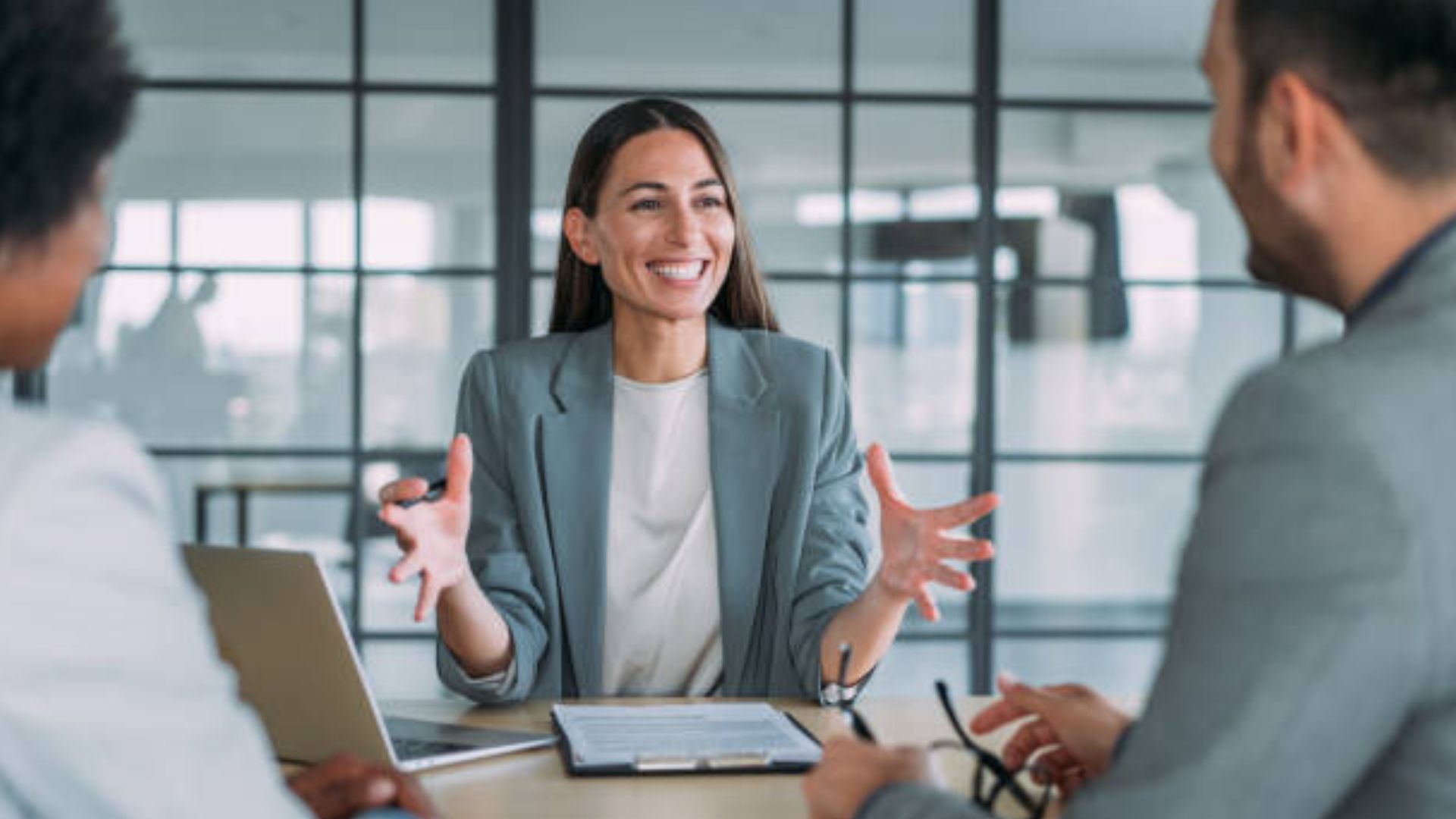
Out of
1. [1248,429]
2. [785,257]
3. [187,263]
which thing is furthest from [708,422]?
[187,263]

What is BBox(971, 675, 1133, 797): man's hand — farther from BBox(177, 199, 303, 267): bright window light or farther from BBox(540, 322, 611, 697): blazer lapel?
BBox(177, 199, 303, 267): bright window light

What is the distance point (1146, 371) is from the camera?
4488mm

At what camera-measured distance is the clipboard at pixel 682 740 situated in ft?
4.67

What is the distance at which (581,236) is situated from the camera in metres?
2.32

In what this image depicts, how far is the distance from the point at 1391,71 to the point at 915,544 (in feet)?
3.14

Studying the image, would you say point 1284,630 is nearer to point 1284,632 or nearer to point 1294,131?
point 1284,632

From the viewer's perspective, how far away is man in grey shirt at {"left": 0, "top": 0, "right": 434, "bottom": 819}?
28.0 inches

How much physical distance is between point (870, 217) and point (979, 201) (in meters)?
0.32

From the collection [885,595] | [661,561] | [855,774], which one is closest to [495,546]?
[661,561]

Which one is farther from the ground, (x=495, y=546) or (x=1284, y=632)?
(x=1284, y=632)

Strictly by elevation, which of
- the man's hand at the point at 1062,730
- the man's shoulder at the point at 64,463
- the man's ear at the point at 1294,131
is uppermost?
the man's ear at the point at 1294,131

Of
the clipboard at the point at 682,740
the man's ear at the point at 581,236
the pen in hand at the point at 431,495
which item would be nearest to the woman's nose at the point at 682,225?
the man's ear at the point at 581,236

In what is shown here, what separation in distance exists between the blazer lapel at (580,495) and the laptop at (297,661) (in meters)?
0.54

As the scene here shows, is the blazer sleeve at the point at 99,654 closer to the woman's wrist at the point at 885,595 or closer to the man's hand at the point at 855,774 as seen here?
the man's hand at the point at 855,774
